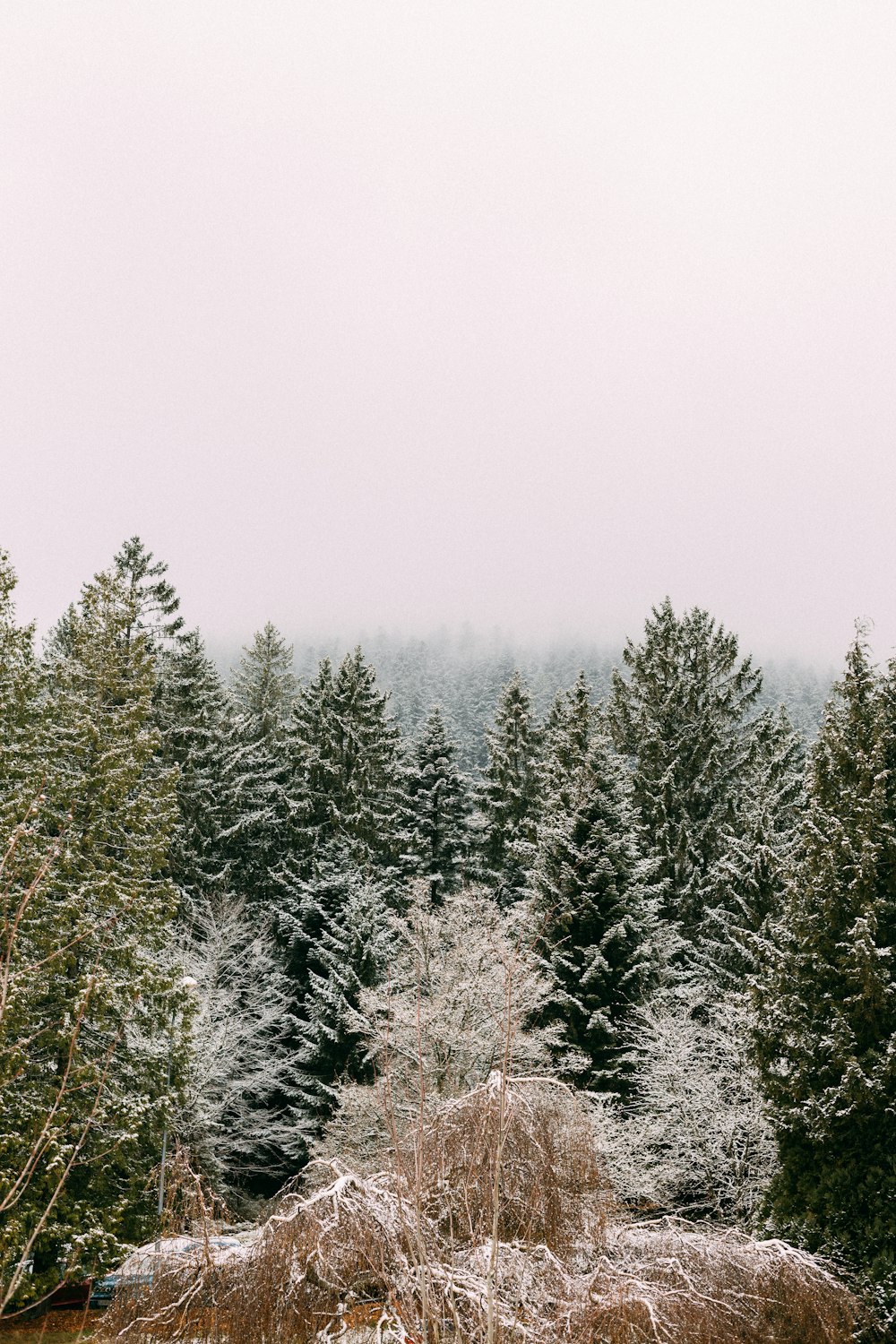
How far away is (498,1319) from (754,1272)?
3.16 metres

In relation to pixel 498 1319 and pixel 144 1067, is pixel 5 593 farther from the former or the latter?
pixel 498 1319

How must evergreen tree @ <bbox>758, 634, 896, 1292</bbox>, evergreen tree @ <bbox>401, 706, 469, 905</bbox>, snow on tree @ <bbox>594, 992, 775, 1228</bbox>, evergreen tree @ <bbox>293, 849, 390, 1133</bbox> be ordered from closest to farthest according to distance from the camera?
1. evergreen tree @ <bbox>758, 634, 896, 1292</bbox>
2. snow on tree @ <bbox>594, 992, 775, 1228</bbox>
3. evergreen tree @ <bbox>293, 849, 390, 1133</bbox>
4. evergreen tree @ <bbox>401, 706, 469, 905</bbox>

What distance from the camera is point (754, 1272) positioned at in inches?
285

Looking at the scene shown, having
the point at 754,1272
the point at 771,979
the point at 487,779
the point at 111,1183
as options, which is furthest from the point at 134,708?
the point at 487,779

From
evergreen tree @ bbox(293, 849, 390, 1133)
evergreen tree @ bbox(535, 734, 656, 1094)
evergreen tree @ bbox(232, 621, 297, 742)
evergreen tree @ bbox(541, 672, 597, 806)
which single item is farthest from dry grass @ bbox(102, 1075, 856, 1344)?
evergreen tree @ bbox(232, 621, 297, 742)

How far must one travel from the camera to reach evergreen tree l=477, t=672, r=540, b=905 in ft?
89.9

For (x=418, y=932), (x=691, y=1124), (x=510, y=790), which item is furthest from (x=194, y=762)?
(x=691, y=1124)

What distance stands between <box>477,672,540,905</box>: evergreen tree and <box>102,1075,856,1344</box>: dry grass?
1812cm

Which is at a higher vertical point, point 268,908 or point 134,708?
point 134,708

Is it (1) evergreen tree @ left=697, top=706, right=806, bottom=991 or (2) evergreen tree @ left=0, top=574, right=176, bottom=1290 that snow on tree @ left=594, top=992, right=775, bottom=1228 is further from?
(2) evergreen tree @ left=0, top=574, right=176, bottom=1290

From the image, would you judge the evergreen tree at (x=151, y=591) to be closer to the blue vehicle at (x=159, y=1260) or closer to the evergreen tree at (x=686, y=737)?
the evergreen tree at (x=686, y=737)

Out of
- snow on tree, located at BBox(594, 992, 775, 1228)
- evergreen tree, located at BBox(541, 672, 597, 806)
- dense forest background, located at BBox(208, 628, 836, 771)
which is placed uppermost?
dense forest background, located at BBox(208, 628, 836, 771)

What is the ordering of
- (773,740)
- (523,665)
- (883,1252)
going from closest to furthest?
(883,1252), (773,740), (523,665)

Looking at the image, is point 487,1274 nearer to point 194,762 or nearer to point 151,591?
point 194,762
